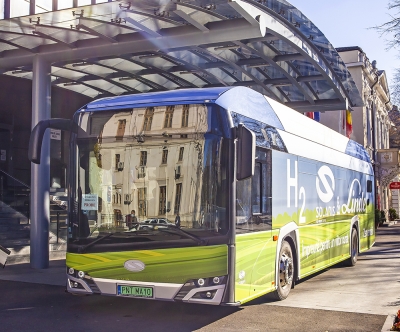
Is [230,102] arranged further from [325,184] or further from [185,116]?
[325,184]

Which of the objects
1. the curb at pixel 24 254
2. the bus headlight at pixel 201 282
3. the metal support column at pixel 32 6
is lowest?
the curb at pixel 24 254

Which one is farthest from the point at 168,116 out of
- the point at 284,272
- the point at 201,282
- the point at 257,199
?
the point at 284,272

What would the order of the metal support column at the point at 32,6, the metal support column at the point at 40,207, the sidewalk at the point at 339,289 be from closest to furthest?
the sidewalk at the point at 339,289 → the metal support column at the point at 40,207 → the metal support column at the point at 32,6

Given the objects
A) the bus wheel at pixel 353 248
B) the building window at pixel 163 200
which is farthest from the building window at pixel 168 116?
the bus wheel at pixel 353 248

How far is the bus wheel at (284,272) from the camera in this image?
366 inches

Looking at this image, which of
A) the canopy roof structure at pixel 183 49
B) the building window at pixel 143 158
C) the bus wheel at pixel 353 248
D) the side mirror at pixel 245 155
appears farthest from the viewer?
the bus wheel at pixel 353 248

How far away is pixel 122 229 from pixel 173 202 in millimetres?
801

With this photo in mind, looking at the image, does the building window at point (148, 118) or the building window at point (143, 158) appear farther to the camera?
the building window at point (148, 118)

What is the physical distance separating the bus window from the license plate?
138 cm

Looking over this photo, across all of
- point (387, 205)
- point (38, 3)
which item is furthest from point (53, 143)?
point (387, 205)

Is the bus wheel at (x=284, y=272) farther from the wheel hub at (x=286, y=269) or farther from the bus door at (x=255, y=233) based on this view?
the bus door at (x=255, y=233)

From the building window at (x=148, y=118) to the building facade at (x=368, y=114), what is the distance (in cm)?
2768

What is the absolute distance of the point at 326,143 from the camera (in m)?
12.4

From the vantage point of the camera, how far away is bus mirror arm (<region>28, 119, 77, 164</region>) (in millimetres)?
8008
